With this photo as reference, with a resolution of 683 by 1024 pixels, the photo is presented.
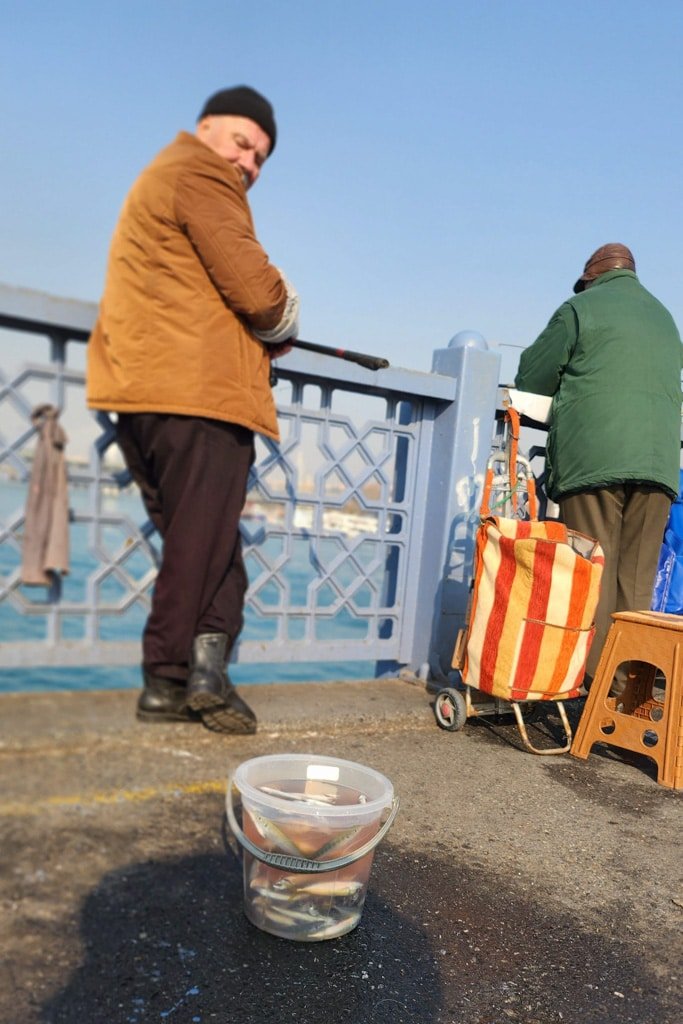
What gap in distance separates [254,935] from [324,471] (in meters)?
1.77

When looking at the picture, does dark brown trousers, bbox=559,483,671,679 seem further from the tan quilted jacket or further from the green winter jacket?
the tan quilted jacket

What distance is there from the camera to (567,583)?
2.72m

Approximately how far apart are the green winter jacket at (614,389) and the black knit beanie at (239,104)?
168 cm

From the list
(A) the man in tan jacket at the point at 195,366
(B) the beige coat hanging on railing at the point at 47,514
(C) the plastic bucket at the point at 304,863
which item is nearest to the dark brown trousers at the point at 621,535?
(A) the man in tan jacket at the point at 195,366

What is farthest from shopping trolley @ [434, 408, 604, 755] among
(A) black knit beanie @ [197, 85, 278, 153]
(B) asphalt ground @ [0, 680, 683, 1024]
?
(A) black knit beanie @ [197, 85, 278, 153]

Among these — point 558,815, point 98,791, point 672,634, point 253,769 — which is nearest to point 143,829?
point 98,791

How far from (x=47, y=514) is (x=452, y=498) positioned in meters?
1.86

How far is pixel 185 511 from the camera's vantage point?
2102mm

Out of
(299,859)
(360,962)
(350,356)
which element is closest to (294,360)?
(350,356)

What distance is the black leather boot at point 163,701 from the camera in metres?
2.12

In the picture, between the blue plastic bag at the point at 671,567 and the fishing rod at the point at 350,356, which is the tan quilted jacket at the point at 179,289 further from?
the blue plastic bag at the point at 671,567

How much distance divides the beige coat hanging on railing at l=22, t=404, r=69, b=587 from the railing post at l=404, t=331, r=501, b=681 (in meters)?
1.78

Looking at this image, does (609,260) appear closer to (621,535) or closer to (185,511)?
(621,535)

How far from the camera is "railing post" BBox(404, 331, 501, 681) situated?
10.8 feet
